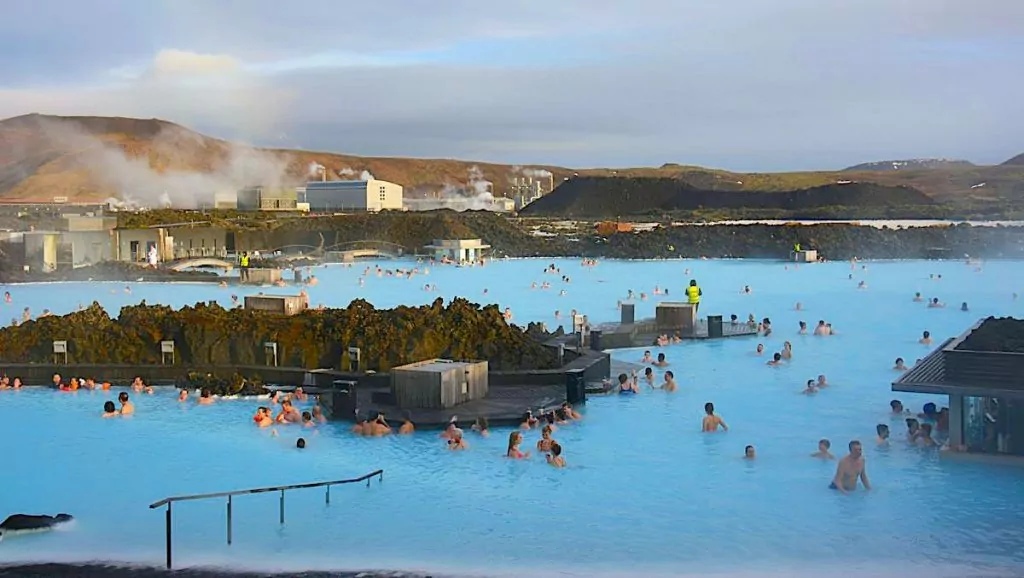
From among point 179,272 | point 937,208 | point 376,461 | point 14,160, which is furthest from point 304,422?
point 14,160

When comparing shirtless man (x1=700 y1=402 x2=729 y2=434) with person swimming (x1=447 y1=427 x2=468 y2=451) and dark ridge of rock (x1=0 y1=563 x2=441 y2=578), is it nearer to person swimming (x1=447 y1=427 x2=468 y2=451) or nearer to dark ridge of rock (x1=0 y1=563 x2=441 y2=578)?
person swimming (x1=447 y1=427 x2=468 y2=451)

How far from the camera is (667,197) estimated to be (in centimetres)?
12288

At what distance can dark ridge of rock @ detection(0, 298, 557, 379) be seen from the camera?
16172 mm

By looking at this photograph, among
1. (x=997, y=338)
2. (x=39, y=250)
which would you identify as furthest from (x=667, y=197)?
(x=997, y=338)

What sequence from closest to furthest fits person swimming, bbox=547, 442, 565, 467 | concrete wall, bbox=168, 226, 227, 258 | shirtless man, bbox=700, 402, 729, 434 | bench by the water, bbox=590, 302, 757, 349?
person swimming, bbox=547, 442, 565, 467 → shirtless man, bbox=700, 402, 729, 434 → bench by the water, bbox=590, 302, 757, 349 → concrete wall, bbox=168, 226, 227, 258

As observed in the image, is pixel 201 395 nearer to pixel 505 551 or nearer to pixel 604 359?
pixel 604 359

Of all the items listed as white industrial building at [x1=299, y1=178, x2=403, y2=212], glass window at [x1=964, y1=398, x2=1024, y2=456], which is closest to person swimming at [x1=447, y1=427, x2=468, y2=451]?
glass window at [x1=964, y1=398, x2=1024, y2=456]

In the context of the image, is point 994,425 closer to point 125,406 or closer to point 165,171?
point 125,406

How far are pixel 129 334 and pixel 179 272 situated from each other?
23115mm

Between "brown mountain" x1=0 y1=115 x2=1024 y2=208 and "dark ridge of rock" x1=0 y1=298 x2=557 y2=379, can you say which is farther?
"brown mountain" x1=0 y1=115 x2=1024 y2=208

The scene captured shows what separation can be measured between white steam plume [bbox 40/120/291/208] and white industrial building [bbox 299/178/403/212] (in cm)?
2766

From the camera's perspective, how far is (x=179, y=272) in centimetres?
3947

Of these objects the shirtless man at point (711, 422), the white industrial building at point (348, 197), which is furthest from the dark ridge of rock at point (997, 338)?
the white industrial building at point (348, 197)

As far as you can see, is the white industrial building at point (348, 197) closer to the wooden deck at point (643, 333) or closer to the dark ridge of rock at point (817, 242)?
the dark ridge of rock at point (817, 242)
